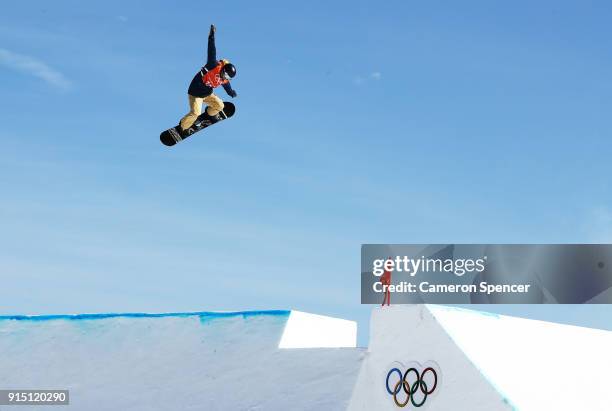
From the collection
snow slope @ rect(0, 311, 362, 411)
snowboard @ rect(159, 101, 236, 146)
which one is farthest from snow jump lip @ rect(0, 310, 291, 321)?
snowboard @ rect(159, 101, 236, 146)

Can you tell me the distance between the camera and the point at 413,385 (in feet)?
40.6

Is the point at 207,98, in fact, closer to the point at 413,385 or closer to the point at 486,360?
the point at 413,385

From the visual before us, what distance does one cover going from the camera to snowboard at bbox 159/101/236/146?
14594mm

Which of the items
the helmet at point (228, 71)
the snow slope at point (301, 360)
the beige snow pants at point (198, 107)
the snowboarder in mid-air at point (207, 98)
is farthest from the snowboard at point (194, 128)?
the snow slope at point (301, 360)

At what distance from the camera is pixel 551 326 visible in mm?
13398

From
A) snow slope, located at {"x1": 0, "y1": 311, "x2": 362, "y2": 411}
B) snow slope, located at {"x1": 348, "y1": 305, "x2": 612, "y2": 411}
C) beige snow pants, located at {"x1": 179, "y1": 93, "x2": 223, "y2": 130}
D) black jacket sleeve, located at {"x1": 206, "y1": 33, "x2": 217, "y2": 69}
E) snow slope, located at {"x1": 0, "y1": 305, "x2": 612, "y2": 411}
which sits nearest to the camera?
snow slope, located at {"x1": 348, "y1": 305, "x2": 612, "y2": 411}

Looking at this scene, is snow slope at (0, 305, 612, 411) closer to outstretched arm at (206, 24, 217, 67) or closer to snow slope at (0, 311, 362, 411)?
snow slope at (0, 311, 362, 411)

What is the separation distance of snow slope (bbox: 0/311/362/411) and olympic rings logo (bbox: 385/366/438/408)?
0.97 metres

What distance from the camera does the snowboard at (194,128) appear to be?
14.6 metres

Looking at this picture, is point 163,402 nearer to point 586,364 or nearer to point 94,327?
point 94,327

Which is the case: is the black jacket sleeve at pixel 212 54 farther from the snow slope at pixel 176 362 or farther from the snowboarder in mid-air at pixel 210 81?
the snow slope at pixel 176 362

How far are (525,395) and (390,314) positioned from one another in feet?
7.60

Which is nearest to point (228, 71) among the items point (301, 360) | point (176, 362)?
point (301, 360)

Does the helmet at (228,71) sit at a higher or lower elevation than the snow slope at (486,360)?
higher
